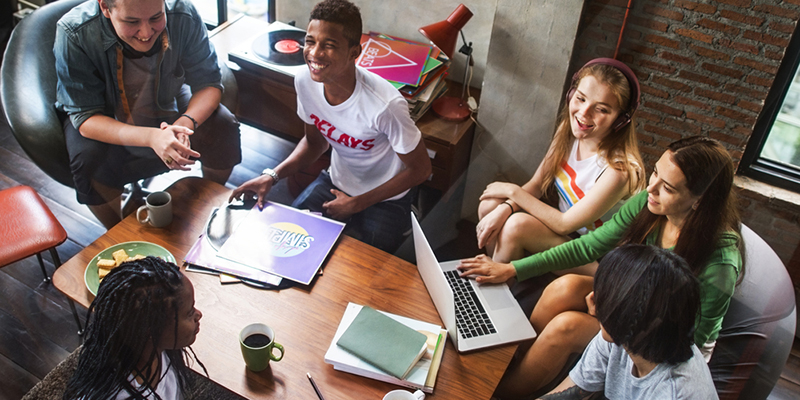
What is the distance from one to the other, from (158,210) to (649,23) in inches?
52.9

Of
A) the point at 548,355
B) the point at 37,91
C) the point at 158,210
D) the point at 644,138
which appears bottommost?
the point at 548,355

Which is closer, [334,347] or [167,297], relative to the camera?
[167,297]

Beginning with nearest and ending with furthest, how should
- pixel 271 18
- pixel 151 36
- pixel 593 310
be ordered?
pixel 593 310, pixel 151 36, pixel 271 18

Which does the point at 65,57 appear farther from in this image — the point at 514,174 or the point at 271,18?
the point at 514,174

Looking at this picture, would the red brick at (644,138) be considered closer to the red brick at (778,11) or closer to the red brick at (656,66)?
the red brick at (656,66)

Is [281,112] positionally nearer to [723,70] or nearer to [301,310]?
[301,310]

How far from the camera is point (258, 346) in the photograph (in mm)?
1266

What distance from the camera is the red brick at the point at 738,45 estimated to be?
3.48 feet

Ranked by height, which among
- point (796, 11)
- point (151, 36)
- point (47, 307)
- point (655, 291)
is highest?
point (796, 11)

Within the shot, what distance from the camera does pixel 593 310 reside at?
4.04 ft

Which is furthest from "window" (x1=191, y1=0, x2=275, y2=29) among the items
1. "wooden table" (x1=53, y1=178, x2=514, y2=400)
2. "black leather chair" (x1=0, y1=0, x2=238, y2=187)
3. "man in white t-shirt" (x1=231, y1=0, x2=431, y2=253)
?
"wooden table" (x1=53, y1=178, x2=514, y2=400)

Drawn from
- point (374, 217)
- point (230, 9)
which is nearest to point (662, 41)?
point (374, 217)

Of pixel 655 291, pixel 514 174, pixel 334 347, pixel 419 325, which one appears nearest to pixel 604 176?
pixel 514 174

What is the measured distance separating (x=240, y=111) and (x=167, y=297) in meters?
1.04
